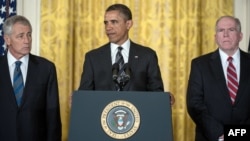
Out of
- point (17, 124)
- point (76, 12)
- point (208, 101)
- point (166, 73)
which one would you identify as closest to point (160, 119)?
point (208, 101)

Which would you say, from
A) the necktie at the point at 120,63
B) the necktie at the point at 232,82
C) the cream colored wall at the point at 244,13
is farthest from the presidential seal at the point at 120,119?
the cream colored wall at the point at 244,13

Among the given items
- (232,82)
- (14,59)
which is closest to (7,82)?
(14,59)

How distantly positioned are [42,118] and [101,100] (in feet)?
2.63

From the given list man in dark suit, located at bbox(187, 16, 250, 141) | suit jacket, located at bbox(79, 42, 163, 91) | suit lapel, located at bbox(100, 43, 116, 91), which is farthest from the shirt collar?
man in dark suit, located at bbox(187, 16, 250, 141)

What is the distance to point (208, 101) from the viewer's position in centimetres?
345

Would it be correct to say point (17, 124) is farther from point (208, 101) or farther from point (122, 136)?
point (208, 101)

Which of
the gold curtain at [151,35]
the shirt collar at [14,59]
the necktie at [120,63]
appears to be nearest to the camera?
the necktie at [120,63]

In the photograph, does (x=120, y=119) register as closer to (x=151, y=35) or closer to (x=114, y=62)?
(x=114, y=62)

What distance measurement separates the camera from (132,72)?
11.2ft

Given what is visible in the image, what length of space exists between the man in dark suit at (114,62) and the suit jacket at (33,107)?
0.27 meters

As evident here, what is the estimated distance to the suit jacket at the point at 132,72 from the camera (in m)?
3.42

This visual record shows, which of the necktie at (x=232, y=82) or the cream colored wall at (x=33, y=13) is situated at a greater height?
the cream colored wall at (x=33, y=13)

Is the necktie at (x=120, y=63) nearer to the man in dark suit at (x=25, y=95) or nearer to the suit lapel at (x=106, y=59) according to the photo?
the suit lapel at (x=106, y=59)

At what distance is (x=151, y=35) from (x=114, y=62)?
1670mm
